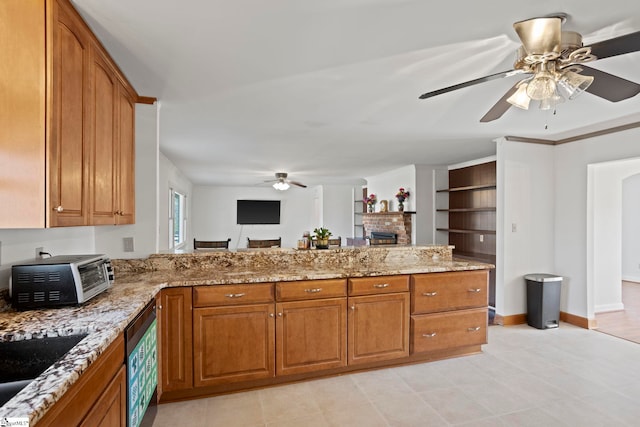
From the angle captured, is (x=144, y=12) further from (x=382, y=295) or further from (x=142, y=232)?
(x=382, y=295)

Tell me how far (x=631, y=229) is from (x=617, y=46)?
7203 mm

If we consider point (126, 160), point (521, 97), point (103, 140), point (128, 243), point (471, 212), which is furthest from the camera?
point (471, 212)

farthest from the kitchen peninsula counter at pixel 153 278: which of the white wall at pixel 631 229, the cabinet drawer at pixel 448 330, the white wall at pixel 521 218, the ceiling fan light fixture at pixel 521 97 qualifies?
the white wall at pixel 631 229

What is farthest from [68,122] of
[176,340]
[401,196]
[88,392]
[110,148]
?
[401,196]

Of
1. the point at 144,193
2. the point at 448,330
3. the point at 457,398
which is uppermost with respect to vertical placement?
the point at 144,193

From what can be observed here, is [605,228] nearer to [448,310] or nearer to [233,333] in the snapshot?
[448,310]

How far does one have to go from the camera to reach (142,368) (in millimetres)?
1887

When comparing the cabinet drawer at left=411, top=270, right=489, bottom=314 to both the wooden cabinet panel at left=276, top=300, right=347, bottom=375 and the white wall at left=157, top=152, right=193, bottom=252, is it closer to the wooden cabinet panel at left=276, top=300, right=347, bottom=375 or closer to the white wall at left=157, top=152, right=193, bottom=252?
the wooden cabinet panel at left=276, top=300, right=347, bottom=375

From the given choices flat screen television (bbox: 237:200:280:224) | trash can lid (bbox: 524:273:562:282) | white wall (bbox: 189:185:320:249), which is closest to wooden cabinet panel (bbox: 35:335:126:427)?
trash can lid (bbox: 524:273:562:282)

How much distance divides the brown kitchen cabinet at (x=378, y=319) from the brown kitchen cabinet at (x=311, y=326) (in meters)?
0.09

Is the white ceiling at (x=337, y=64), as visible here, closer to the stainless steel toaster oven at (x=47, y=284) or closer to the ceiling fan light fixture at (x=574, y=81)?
the ceiling fan light fixture at (x=574, y=81)

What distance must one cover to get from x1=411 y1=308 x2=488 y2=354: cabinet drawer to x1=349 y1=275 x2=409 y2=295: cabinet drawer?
32cm

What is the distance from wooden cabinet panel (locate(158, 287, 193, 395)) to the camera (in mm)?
2387

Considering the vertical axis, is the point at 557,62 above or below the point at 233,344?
above
